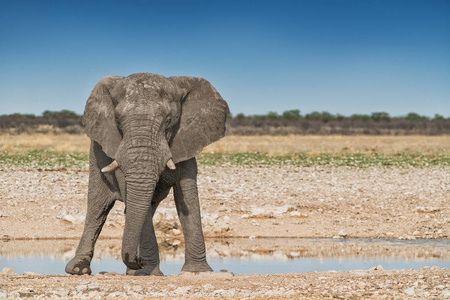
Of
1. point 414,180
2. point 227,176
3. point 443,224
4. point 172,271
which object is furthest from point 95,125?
point 414,180

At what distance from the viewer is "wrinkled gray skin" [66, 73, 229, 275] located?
7852 mm

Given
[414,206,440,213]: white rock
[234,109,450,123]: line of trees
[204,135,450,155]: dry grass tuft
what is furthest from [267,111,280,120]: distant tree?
[414,206,440,213]: white rock

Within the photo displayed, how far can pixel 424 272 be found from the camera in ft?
28.2

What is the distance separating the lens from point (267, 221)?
14.5 meters

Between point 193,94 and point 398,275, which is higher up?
point 193,94

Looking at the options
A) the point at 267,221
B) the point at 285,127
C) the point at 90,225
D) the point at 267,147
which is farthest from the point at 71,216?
the point at 285,127

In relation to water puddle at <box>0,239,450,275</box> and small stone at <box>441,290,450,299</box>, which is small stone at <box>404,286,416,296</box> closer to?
small stone at <box>441,290,450,299</box>

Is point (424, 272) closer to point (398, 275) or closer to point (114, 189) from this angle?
point (398, 275)

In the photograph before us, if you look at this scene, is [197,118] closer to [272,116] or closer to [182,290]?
[182,290]

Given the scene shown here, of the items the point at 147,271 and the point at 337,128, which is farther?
the point at 337,128

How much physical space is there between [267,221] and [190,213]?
5.83 meters

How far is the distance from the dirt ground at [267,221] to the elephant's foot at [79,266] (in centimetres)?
57

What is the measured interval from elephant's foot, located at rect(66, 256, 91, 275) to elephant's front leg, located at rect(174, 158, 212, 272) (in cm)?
147

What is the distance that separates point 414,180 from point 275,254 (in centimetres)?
1088
